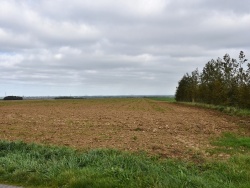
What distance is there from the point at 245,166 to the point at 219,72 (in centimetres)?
4795

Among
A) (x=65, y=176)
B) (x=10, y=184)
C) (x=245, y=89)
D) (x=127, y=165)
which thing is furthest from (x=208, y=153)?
(x=245, y=89)

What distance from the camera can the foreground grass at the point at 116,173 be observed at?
632 cm

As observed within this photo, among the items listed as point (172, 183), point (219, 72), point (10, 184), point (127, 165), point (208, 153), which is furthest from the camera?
point (219, 72)

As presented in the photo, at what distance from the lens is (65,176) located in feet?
22.1

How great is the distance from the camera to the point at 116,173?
6836mm

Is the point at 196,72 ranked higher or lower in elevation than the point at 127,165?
higher

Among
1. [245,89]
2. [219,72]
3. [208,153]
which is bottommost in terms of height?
[208,153]

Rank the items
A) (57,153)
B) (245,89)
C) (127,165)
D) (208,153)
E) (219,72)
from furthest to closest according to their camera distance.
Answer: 1. (219,72)
2. (245,89)
3. (208,153)
4. (57,153)
5. (127,165)

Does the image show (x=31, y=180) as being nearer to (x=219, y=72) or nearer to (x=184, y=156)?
(x=184, y=156)

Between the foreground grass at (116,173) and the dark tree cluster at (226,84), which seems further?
the dark tree cluster at (226,84)

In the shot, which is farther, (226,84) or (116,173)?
(226,84)

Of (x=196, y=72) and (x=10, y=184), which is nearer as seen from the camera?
(x=10, y=184)

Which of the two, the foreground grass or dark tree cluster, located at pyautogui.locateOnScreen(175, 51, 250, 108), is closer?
the foreground grass

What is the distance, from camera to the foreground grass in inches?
249
